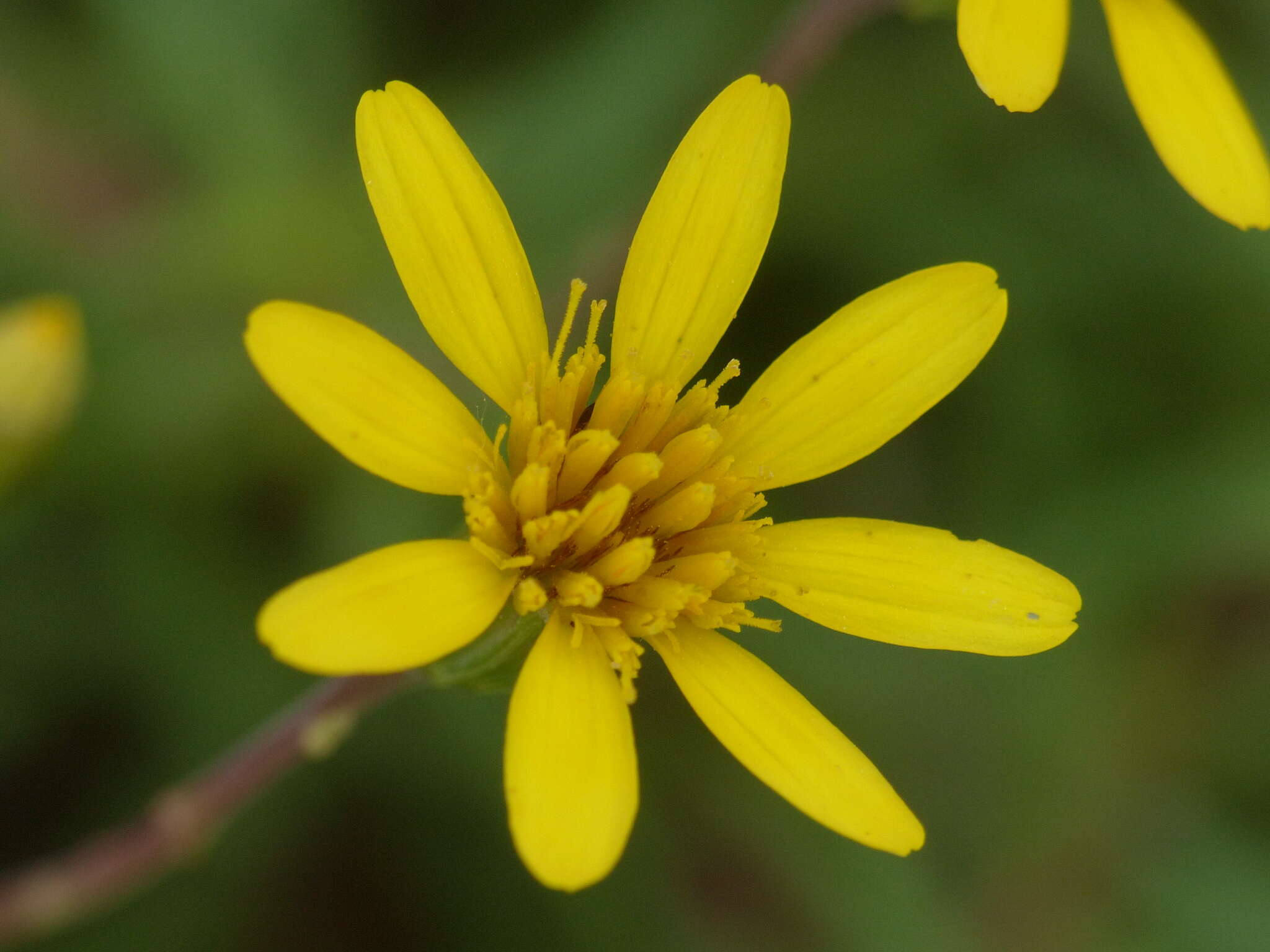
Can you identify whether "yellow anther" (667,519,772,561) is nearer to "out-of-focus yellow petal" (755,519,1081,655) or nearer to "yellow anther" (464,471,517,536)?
"out-of-focus yellow petal" (755,519,1081,655)

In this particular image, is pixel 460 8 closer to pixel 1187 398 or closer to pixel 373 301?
pixel 373 301

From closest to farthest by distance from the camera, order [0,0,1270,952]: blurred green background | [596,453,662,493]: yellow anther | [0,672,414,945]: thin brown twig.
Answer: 1. [596,453,662,493]: yellow anther
2. [0,672,414,945]: thin brown twig
3. [0,0,1270,952]: blurred green background

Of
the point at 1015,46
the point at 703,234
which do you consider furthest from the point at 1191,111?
the point at 703,234

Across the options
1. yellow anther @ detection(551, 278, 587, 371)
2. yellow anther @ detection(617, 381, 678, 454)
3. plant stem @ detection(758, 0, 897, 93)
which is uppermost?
plant stem @ detection(758, 0, 897, 93)

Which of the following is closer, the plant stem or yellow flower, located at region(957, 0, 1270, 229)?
yellow flower, located at region(957, 0, 1270, 229)

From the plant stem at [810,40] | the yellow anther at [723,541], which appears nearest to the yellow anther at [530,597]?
the yellow anther at [723,541]

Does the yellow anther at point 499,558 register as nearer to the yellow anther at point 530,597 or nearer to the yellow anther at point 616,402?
the yellow anther at point 530,597

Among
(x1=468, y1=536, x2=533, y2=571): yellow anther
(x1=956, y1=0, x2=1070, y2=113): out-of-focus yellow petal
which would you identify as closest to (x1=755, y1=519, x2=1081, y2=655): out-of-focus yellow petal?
(x1=468, y1=536, x2=533, y2=571): yellow anther
